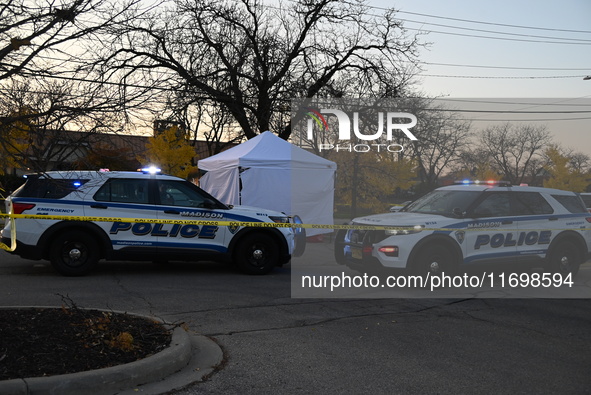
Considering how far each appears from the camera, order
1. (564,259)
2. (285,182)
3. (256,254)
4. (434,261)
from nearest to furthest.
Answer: (434,261) < (256,254) < (564,259) < (285,182)

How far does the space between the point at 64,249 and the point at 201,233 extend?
2.25m

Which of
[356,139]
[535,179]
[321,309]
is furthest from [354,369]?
[356,139]

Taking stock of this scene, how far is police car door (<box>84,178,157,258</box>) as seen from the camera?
980 centimetres

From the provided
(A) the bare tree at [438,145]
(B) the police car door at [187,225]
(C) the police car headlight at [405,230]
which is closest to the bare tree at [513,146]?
(A) the bare tree at [438,145]

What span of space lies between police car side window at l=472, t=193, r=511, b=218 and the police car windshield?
166mm

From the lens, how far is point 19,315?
5824mm

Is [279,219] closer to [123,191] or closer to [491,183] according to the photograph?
[123,191]

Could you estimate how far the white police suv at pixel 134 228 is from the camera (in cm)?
950

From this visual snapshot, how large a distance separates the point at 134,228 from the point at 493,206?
613 centimetres

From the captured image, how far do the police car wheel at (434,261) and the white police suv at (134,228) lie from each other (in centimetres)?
248

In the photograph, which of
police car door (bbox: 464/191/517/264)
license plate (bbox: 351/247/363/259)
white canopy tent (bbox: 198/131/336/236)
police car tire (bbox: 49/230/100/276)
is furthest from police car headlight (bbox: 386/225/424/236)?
white canopy tent (bbox: 198/131/336/236)

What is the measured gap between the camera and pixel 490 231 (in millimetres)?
9852

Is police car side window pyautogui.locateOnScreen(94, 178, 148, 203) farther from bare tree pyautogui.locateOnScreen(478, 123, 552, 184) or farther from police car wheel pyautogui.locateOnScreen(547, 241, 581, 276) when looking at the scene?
police car wheel pyautogui.locateOnScreen(547, 241, 581, 276)

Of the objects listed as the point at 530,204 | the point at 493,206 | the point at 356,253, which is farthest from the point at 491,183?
the point at 356,253
